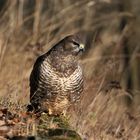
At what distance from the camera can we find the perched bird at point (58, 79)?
7707 millimetres

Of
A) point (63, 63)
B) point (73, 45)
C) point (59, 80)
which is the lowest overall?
point (59, 80)

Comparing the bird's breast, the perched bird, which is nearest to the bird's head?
the perched bird

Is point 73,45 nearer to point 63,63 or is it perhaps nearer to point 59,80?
point 63,63

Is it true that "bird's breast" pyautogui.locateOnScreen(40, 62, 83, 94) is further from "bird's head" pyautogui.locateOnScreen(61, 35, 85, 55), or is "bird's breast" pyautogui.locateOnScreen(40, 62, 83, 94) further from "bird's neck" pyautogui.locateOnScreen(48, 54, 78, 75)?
"bird's head" pyautogui.locateOnScreen(61, 35, 85, 55)

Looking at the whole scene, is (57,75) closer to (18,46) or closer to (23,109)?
(23,109)

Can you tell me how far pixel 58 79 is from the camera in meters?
7.75

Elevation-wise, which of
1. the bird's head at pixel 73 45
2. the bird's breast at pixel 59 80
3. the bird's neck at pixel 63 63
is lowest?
the bird's breast at pixel 59 80

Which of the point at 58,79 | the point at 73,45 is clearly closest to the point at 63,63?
the point at 73,45

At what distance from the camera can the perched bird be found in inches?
303

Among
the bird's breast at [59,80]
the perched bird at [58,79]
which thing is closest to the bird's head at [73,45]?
the perched bird at [58,79]

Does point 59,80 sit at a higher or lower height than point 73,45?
lower

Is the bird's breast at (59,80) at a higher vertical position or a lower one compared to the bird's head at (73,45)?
lower

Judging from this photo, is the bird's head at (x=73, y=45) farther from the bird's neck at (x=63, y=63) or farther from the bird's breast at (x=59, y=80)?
the bird's breast at (x=59, y=80)

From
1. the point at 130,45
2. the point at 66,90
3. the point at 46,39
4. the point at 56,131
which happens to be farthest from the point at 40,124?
the point at 130,45
